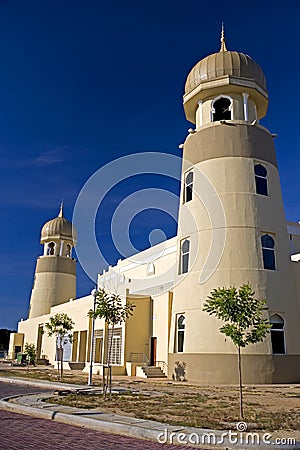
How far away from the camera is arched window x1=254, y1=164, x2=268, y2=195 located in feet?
84.1

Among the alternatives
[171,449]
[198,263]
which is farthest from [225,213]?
[171,449]

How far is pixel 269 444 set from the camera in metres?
8.52

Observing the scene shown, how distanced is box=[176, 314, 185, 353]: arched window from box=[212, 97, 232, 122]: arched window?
12.1 m

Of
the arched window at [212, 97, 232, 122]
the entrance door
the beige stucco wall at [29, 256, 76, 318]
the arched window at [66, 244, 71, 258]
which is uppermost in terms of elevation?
the arched window at [212, 97, 232, 122]

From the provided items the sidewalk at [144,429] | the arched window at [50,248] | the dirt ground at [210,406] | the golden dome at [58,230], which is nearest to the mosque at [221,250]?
the dirt ground at [210,406]

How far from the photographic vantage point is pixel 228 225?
24.4m

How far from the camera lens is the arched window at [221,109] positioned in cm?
2820

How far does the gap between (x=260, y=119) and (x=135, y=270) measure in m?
18.5

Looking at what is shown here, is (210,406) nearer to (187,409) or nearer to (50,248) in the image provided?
(187,409)

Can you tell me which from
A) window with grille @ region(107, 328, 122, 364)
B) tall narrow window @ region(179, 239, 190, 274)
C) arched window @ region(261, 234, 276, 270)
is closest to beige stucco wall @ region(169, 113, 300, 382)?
arched window @ region(261, 234, 276, 270)

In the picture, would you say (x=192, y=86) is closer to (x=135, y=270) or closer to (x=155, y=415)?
(x=135, y=270)

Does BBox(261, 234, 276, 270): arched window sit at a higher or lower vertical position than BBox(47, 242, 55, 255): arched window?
lower

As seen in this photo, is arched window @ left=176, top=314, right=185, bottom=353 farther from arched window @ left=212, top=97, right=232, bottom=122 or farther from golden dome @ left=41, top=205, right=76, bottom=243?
golden dome @ left=41, top=205, right=76, bottom=243

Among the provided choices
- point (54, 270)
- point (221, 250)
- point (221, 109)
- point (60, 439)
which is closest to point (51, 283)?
point (54, 270)
